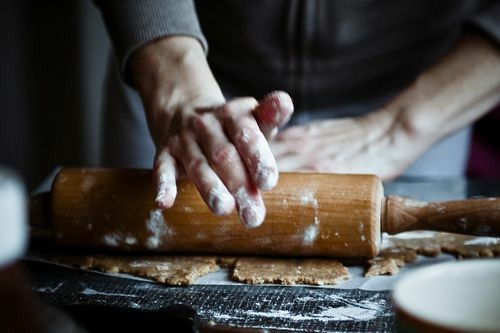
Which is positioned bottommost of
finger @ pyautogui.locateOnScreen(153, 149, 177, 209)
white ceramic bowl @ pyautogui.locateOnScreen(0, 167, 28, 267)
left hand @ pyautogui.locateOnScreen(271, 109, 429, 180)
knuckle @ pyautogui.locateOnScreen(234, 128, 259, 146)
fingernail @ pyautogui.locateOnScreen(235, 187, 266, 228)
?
left hand @ pyautogui.locateOnScreen(271, 109, 429, 180)

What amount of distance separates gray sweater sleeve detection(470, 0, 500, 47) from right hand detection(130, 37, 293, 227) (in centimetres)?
59

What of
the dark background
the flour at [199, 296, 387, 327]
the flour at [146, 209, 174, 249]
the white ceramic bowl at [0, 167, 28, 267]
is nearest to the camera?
the white ceramic bowl at [0, 167, 28, 267]

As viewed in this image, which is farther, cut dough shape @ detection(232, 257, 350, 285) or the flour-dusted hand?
the flour-dusted hand

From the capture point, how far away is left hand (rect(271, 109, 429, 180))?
1.45m

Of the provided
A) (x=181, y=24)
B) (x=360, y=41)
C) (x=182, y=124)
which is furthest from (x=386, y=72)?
(x=182, y=124)

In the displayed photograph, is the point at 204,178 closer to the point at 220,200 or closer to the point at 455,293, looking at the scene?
the point at 220,200

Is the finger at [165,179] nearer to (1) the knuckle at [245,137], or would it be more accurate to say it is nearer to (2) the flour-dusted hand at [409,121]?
(1) the knuckle at [245,137]

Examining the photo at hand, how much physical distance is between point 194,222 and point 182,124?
140mm

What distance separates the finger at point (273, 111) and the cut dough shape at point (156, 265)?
21 cm

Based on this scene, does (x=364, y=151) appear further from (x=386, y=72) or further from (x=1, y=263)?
(x=1, y=263)

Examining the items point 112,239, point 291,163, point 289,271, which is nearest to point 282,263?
point 289,271

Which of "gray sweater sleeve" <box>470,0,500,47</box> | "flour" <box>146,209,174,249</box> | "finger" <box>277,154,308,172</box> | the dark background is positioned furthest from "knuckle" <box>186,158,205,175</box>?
the dark background

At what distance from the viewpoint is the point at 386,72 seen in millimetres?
1576

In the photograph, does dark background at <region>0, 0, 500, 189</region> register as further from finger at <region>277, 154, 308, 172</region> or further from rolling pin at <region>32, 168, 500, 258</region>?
rolling pin at <region>32, 168, 500, 258</region>
